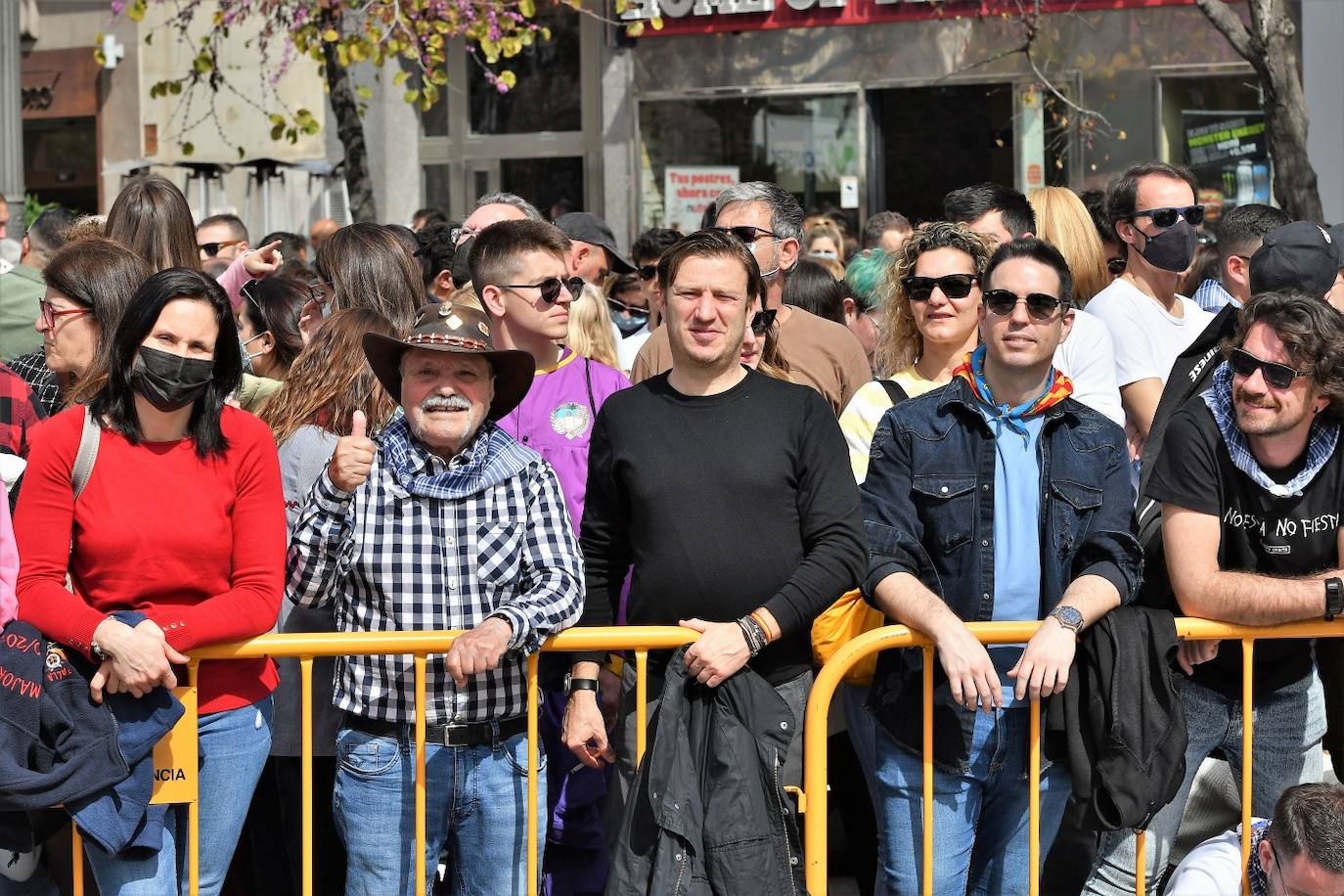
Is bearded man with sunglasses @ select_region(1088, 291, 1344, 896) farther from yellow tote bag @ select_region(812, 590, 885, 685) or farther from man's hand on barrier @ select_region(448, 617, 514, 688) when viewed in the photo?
man's hand on barrier @ select_region(448, 617, 514, 688)

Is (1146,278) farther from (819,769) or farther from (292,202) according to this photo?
(292,202)

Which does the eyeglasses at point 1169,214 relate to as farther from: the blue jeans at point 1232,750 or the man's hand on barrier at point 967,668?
the man's hand on barrier at point 967,668

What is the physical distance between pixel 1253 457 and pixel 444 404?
207 cm

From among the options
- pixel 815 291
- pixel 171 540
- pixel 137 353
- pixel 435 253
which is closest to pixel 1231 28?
pixel 815 291

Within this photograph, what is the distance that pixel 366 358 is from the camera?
4449mm

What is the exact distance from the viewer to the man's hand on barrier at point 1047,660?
3.80 metres

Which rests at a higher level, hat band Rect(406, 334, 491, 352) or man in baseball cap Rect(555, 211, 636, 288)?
man in baseball cap Rect(555, 211, 636, 288)

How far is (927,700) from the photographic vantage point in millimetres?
3977

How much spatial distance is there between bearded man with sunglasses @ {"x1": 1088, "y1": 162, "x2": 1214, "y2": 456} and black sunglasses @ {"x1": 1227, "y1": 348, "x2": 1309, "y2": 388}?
135 cm

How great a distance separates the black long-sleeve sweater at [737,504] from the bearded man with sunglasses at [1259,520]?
34.1 inches

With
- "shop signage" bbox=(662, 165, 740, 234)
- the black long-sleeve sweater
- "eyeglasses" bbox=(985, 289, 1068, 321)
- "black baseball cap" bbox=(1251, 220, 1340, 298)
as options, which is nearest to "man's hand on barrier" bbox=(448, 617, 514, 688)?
the black long-sleeve sweater

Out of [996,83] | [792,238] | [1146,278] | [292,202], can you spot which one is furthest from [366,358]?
[292,202]

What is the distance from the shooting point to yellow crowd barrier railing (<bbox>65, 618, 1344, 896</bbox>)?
12.9ft

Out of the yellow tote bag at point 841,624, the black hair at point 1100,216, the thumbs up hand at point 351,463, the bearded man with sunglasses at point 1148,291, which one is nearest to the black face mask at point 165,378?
the thumbs up hand at point 351,463
